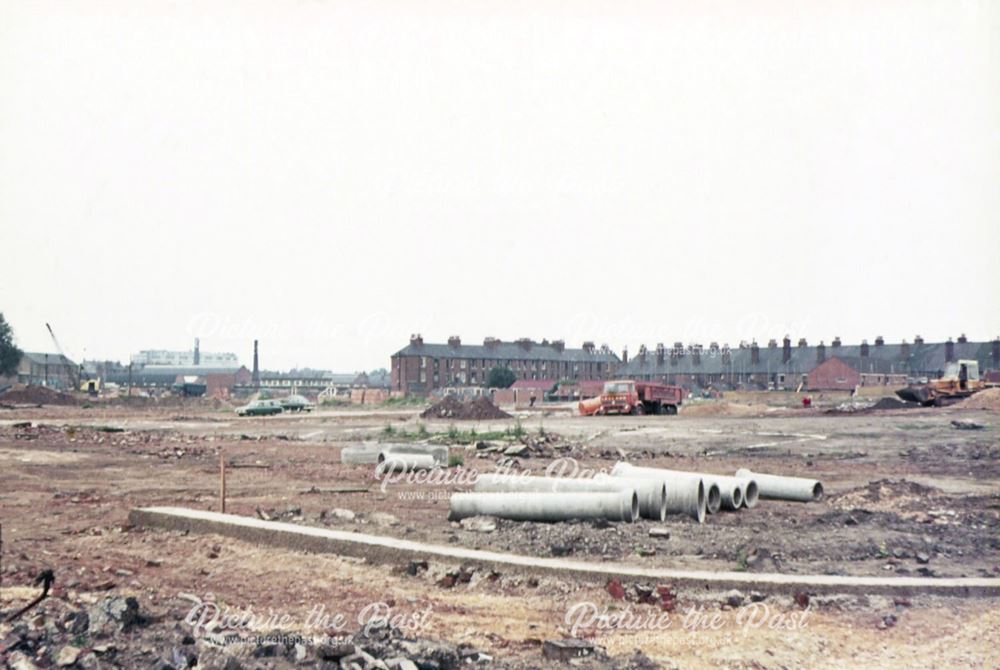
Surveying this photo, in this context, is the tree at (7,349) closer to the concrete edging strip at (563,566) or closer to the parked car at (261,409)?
the parked car at (261,409)

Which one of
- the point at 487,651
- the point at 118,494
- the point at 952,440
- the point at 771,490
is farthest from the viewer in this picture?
the point at 952,440

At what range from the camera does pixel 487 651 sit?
6.59m

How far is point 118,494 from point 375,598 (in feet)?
28.5

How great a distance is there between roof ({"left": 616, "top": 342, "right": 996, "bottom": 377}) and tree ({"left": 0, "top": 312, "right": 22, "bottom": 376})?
7515 centimetres

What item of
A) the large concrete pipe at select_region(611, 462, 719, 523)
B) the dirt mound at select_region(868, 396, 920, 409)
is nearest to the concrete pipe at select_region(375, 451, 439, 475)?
the large concrete pipe at select_region(611, 462, 719, 523)

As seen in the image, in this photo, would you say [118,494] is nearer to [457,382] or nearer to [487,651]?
[487,651]

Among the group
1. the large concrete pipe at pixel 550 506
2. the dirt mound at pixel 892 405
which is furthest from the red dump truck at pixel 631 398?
the large concrete pipe at pixel 550 506

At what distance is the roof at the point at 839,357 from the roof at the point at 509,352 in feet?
37.3

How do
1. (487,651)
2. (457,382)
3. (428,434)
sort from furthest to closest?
(457,382) → (428,434) → (487,651)

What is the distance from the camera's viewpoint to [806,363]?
99062mm

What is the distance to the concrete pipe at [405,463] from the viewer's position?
17938 millimetres

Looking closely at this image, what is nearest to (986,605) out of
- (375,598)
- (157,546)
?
(375,598)

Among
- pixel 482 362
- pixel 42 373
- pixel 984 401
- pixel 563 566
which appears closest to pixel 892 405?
pixel 984 401

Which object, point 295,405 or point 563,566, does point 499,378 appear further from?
point 563,566
